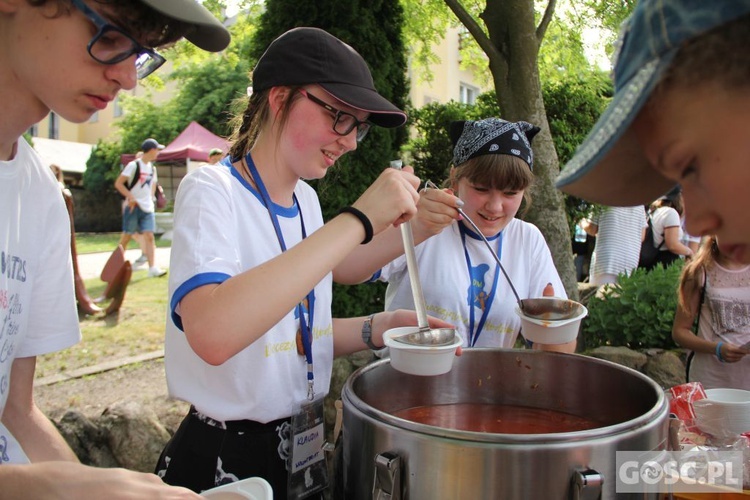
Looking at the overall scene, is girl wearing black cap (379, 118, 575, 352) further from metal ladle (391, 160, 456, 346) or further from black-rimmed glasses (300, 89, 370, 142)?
black-rimmed glasses (300, 89, 370, 142)

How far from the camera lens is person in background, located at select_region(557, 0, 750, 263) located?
0.63 m

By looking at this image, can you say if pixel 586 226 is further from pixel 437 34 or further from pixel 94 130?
pixel 94 130

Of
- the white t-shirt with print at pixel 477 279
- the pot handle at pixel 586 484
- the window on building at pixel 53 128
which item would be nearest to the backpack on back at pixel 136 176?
the white t-shirt with print at pixel 477 279

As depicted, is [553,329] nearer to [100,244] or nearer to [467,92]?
[100,244]

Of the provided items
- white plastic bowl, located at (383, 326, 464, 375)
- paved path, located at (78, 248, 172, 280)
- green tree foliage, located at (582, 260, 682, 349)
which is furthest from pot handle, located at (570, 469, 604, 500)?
paved path, located at (78, 248, 172, 280)

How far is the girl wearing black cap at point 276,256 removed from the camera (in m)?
1.39

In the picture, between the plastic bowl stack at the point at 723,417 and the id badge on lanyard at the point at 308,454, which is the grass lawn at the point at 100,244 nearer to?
the id badge on lanyard at the point at 308,454

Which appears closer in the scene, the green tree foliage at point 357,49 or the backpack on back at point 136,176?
the green tree foliage at point 357,49

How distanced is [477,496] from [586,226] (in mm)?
6049

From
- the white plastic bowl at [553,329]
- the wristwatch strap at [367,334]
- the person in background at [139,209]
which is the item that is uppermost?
the white plastic bowl at [553,329]

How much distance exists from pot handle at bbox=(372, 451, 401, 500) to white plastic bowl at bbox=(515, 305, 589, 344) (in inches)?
32.1

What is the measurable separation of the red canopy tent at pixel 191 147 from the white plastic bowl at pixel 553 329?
55.3ft

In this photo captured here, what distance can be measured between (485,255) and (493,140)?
446mm

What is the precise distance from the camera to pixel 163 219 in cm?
1664
